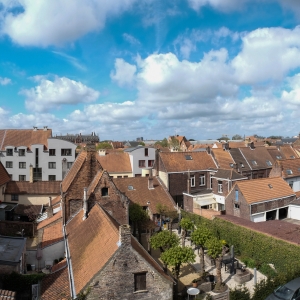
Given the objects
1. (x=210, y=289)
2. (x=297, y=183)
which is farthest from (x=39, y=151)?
(x=297, y=183)

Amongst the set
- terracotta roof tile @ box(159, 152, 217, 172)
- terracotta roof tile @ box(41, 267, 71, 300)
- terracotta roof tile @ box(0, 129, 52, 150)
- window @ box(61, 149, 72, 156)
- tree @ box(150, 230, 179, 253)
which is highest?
terracotta roof tile @ box(0, 129, 52, 150)

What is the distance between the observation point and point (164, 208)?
121ft

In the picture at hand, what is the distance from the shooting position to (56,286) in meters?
17.8

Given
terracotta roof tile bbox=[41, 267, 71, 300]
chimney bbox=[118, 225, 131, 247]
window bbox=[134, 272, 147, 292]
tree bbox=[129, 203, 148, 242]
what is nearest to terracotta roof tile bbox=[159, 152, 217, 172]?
tree bbox=[129, 203, 148, 242]

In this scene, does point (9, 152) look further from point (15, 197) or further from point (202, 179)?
point (202, 179)

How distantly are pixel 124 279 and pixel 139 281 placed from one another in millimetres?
903

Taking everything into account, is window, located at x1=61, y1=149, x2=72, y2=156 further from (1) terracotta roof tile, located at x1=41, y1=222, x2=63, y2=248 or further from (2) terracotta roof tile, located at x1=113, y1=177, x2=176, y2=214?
(1) terracotta roof tile, located at x1=41, y1=222, x2=63, y2=248

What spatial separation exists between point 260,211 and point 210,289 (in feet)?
59.1

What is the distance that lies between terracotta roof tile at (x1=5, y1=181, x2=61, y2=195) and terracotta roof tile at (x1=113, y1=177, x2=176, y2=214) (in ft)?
Answer: 31.3

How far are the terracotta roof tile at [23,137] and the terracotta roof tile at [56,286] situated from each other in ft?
126

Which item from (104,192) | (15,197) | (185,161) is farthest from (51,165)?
(104,192)

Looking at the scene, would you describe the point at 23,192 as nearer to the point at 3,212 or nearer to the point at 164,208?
the point at 3,212

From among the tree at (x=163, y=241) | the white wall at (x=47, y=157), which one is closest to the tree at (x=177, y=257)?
the tree at (x=163, y=241)

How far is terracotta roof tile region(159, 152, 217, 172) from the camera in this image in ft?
154
